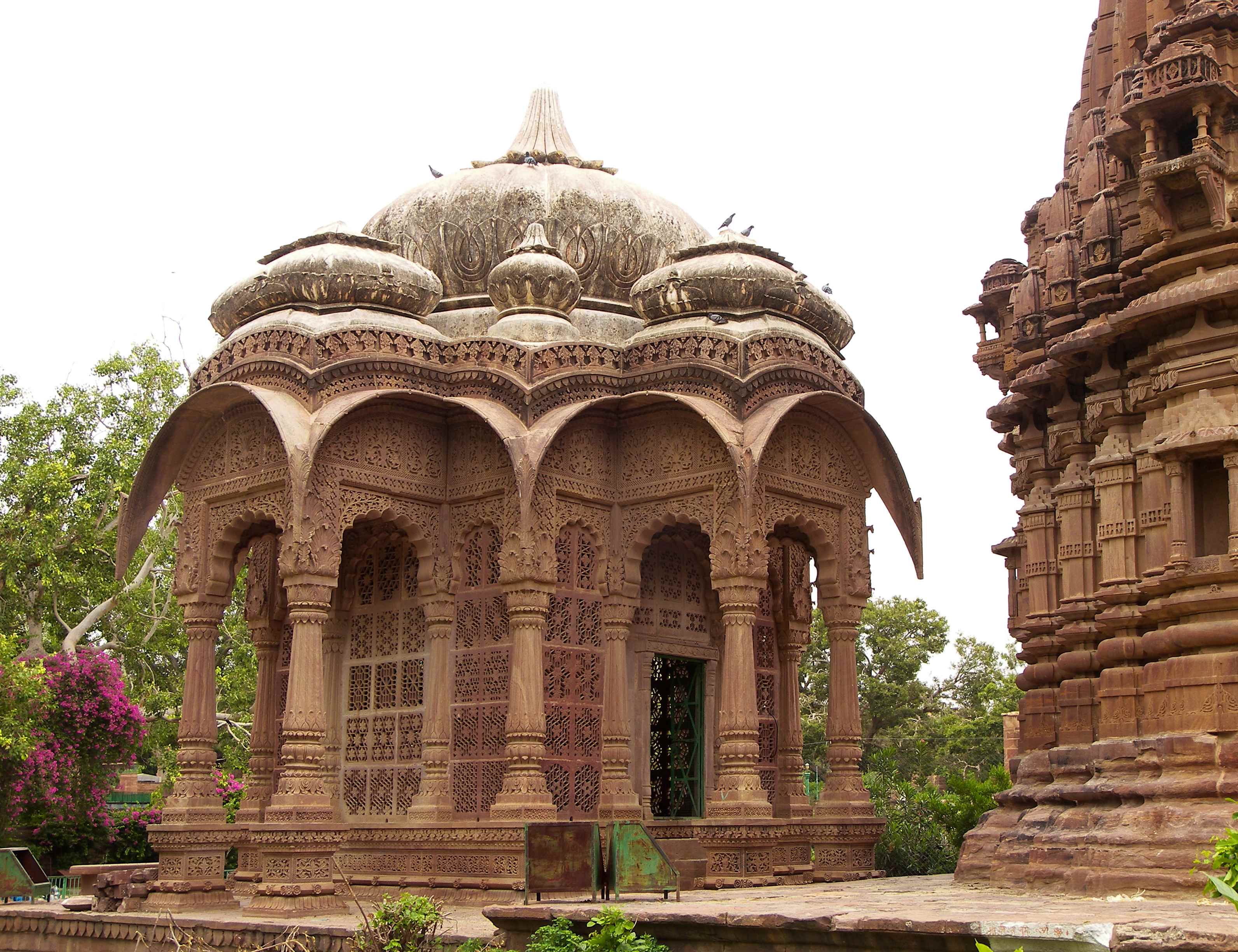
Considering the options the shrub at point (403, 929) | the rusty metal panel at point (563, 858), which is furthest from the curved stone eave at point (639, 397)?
the shrub at point (403, 929)

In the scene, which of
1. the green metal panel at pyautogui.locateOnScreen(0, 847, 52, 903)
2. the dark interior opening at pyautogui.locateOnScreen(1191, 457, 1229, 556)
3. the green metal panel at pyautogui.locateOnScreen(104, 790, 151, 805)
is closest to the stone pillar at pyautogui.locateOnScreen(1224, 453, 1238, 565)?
the dark interior opening at pyautogui.locateOnScreen(1191, 457, 1229, 556)

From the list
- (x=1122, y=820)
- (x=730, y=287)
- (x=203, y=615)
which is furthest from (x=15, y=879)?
(x=1122, y=820)

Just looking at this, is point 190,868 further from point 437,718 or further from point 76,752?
point 76,752

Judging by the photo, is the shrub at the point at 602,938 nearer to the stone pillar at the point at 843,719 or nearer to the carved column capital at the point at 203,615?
the stone pillar at the point at 843,719

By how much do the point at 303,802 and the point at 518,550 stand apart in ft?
9.97

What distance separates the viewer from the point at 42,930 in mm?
13336

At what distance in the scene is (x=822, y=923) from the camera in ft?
24.8

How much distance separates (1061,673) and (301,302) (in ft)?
26.8

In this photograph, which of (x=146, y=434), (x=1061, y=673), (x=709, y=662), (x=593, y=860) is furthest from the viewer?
(x=146, y=434)

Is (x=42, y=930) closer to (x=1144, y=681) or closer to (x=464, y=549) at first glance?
(x=464, y=549)

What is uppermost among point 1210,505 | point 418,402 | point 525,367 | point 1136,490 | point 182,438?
point 525,367

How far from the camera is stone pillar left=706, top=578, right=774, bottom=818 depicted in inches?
514

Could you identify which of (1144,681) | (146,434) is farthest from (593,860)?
(146,434)

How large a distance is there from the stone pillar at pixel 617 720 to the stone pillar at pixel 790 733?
1.96 m
